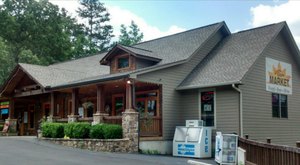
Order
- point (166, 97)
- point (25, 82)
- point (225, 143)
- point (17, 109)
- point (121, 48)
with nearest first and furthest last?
point (225, 143) → point (166, 97) → point (121, 48) → point (25, 82) → point (17, 109)

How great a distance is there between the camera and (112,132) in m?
16.8

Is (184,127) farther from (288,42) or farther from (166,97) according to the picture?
(288,42)

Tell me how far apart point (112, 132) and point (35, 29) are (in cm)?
3009

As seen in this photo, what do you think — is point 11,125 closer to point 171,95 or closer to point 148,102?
point 148,102

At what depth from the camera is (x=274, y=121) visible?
19.8 meters

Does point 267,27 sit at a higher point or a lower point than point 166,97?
higher

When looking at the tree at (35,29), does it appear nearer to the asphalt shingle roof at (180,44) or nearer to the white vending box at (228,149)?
the asphalt shingle roof at (180,44)

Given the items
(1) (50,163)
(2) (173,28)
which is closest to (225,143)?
(1) (50,163)

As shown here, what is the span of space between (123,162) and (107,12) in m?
51.5

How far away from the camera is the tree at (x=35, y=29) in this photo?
42.7 meters

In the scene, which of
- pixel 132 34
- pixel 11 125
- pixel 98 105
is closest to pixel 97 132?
pixel 98 105

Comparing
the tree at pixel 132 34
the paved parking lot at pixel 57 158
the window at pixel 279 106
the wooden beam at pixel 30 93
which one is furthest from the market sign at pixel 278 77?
the tree at pixel 132 34

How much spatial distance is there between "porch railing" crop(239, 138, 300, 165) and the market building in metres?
4.80

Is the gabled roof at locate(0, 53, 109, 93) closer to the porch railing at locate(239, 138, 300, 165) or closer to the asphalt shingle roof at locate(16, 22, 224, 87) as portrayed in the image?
the asphalt shingle roof at locate(16, 22, 224, 87)
